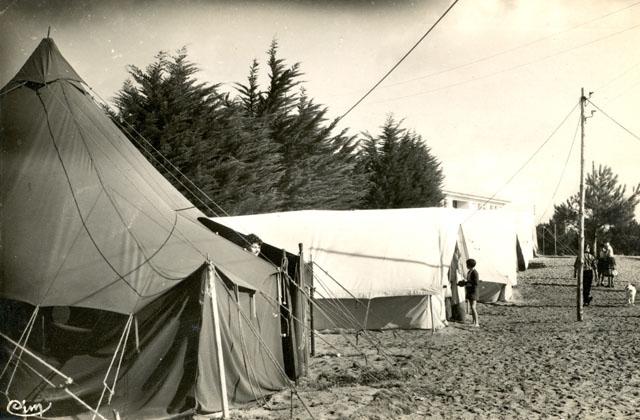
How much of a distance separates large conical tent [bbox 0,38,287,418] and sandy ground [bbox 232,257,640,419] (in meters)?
0.96

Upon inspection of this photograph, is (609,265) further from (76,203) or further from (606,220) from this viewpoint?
(606,220)

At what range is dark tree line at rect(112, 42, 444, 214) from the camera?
18.7m

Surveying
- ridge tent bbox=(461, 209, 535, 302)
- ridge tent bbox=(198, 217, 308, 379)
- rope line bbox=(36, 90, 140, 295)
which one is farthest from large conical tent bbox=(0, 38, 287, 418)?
ridge tent bbox=(461, 209, 535, 302)

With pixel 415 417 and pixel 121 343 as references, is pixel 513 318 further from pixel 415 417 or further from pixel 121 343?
pixel 121 343

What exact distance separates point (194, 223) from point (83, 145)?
6.55 feet

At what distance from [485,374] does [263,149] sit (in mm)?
14839

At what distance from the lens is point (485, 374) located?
30.9 feet

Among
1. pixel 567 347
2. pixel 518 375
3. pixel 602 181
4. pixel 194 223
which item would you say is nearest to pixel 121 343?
pixel 194 223

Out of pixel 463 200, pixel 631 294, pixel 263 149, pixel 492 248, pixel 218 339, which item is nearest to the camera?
pixel 218 339

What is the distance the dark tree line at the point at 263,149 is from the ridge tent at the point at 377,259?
10.4ft

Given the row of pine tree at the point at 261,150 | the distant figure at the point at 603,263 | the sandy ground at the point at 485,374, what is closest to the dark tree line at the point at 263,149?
the row of pine tree at the point at 261,150

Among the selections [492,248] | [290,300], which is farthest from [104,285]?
[492,248]

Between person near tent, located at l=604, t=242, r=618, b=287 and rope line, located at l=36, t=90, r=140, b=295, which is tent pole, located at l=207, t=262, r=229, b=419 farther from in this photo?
person near tent, located at l=604, t=242, r=618, b=287

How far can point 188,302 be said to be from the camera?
7.41 metres
